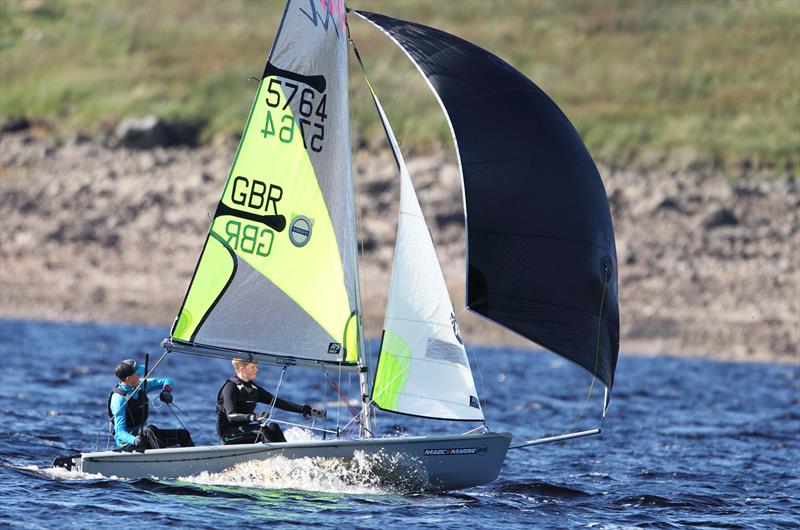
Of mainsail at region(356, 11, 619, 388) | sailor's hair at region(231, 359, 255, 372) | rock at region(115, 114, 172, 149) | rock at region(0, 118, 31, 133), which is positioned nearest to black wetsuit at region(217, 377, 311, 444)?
sailor's hair at region(231, 359, 255, 372)

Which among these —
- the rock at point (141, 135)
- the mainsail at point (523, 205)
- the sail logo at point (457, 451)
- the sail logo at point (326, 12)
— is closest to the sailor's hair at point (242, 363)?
the sail logo at point (457, 451)

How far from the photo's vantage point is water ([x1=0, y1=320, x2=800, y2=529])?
14.7 metres

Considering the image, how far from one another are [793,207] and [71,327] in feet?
72.0

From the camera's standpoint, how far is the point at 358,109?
50844 mm

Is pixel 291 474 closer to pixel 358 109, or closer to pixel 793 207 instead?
pixel 793 207

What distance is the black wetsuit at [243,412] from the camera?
15.8 metres

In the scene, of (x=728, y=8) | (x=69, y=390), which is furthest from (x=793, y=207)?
(x=69, y=390)

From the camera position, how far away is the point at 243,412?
16.3 metres

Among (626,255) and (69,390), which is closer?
(69,390)

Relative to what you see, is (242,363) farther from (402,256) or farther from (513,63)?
(513,63)

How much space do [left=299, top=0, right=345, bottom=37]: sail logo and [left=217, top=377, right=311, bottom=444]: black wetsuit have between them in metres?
4.37

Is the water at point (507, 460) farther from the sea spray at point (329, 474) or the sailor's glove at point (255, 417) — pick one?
the sailor's glove at point (255, 417)

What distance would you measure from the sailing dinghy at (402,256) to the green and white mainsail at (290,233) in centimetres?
2

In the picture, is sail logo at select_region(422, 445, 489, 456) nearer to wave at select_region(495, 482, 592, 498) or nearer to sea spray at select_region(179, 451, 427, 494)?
sea spray at select_region(179, 451, 427, 494)
